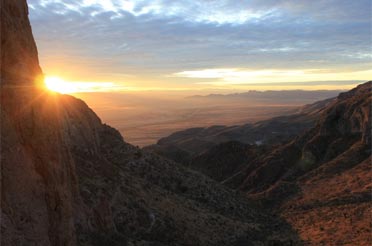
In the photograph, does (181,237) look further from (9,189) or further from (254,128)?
(254,128)

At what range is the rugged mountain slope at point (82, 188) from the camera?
36.8ft

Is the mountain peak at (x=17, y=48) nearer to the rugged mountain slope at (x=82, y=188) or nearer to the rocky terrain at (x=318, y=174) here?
the rugged mountain slope at (x=82, y=188)

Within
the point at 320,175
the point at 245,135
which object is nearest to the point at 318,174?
the point at 320,175

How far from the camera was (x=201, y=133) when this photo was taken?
486 feet

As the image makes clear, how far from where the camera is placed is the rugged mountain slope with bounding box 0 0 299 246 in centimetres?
1121

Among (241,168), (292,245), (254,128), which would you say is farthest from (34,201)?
(254,128)

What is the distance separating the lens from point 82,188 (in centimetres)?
2216

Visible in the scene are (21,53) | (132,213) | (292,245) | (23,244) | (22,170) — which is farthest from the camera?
(292,245)

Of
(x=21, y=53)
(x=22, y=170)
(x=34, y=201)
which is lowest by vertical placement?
(x=34, y=201)

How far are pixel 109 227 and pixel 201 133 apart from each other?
12766cm

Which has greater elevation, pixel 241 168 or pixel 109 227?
pixel 109 227

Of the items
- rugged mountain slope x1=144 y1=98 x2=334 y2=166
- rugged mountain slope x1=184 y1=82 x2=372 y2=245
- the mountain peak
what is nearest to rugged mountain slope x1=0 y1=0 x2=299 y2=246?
the mountain peak

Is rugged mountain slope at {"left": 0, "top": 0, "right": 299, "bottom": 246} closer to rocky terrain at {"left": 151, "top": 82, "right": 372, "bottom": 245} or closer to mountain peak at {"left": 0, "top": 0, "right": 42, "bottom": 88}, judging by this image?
mountain peak at {"left": 0, "top": 0, "right": 42, "bottom": 88}

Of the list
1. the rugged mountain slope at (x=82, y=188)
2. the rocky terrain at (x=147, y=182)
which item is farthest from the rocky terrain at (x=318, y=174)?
the rugged mountain slope at (x=82, y=188)
